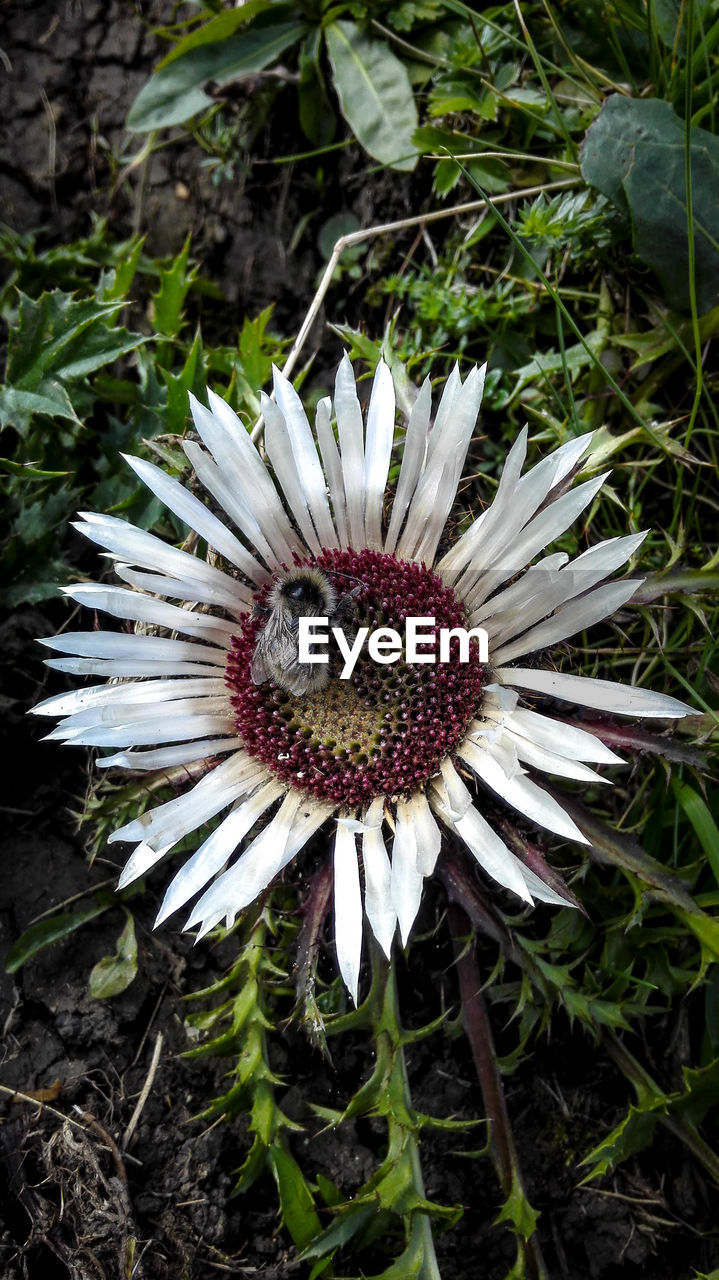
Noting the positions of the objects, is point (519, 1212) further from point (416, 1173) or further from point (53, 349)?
point (53, 349)

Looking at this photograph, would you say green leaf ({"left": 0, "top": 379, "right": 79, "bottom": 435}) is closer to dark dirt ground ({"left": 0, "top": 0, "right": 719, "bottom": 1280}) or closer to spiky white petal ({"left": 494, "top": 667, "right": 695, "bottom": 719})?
dark dirt ground ({"left": 0, "top": 0, "right": 719, "bottom": 1280})

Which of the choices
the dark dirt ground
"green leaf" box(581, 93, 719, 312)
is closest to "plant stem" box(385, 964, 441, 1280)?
the dark dirt ground

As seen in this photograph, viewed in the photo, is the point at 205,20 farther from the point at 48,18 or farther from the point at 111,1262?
the point at 111,1262

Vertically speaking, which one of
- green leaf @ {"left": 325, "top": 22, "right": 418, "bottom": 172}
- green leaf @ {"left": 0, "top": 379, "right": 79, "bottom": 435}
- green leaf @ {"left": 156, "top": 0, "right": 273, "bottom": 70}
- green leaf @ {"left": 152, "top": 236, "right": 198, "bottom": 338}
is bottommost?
green leaf @ {"left": 0, "top": 379, "right": 79, "bottom": 435}

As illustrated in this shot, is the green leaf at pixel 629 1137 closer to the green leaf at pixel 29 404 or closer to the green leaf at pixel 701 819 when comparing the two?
the green leaf at pixel 701 819

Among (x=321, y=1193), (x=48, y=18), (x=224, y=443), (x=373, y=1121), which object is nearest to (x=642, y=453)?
(x=224, y=443)
